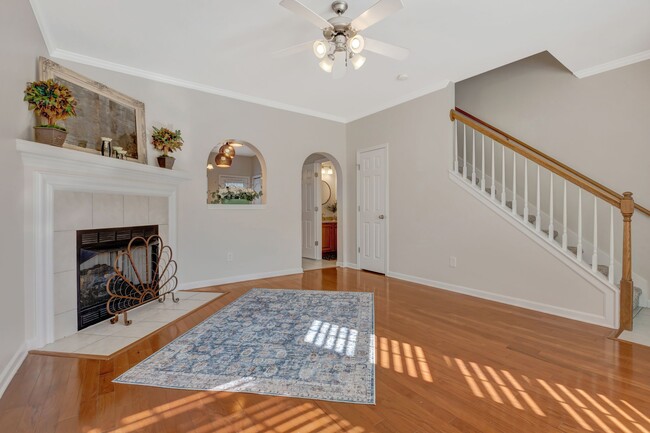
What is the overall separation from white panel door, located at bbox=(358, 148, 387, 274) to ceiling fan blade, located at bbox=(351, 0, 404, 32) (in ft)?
8.92

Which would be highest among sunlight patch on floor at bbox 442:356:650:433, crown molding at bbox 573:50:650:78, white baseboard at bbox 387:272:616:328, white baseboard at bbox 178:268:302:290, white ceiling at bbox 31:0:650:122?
white ceiling at bbox 31:0:650:122

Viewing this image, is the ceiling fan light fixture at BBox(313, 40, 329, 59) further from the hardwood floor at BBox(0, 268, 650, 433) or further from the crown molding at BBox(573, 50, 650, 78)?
the crown molding at BBox(573, 50, 650, 78)

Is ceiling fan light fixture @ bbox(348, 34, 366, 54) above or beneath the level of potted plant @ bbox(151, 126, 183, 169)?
above

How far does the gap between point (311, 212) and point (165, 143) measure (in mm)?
3405

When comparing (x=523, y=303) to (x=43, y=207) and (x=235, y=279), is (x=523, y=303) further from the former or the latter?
(x=43, y=207)

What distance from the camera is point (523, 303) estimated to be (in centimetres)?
320

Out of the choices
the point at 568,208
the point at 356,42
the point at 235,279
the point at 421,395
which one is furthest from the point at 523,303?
the point at 235,279

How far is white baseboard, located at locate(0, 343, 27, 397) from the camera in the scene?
1.73 metres

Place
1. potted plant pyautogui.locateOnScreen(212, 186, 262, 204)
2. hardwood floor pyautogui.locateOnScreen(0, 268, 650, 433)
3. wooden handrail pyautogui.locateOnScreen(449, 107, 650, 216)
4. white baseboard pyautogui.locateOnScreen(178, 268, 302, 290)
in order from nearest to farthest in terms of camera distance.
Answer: hardwood floor pyautogui.locateOnScreen(0, 268, 650, 433), wooden handrail pyautogui.locateOnScreen(449, 107, 650, 216), white baseboard pyautogui.locateOnScreen(178, 268, 302, 290), potted plant pyautogui.locateOnScreen(212, 186, 262, 204)

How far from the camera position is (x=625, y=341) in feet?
7.68

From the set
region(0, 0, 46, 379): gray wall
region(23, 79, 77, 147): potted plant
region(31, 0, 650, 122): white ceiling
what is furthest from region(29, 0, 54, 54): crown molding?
region(23, 79, 77, 147): potted plant

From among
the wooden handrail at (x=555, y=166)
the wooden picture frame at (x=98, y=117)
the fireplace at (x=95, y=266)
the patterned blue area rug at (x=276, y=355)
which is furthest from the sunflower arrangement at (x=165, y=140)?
the wooden handrail at (x=555, y=166)

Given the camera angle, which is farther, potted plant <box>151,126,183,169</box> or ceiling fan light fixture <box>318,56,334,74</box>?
potted plant <box>151,126,183,169</box>

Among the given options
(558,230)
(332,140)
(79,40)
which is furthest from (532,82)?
(79,40)
